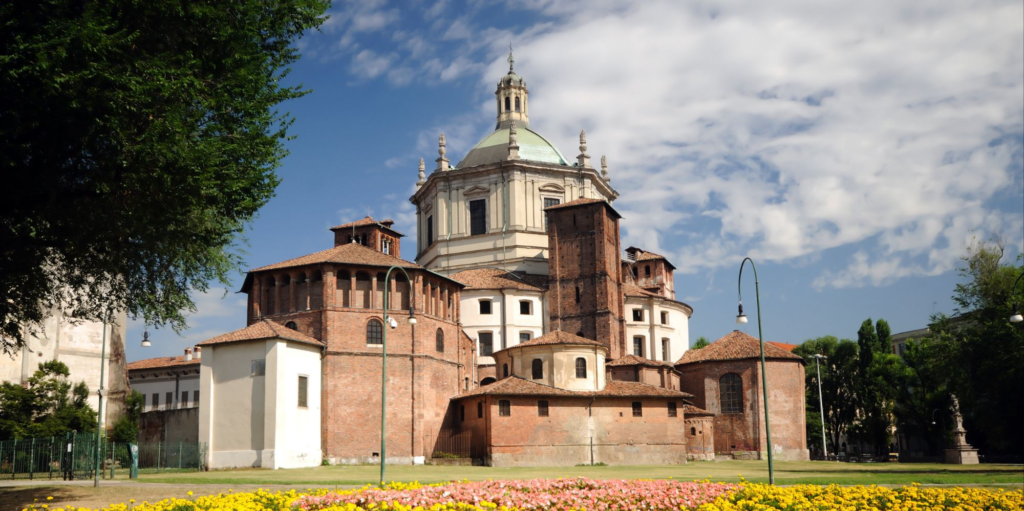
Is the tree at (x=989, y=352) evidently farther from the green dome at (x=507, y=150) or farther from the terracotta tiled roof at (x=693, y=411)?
the green dome at (x=507, y=150)

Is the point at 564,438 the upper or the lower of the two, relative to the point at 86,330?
lower

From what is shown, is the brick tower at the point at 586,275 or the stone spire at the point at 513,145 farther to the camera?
the stone spire at the point at 513,145

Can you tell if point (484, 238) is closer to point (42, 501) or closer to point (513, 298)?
point (513, 298)

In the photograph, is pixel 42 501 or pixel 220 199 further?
pixel 42 501

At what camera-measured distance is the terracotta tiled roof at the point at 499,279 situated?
5834cm

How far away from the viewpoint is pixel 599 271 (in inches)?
2250

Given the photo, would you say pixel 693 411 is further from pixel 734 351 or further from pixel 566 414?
pixel 566 414

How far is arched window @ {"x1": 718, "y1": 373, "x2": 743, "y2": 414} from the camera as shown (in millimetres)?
56719

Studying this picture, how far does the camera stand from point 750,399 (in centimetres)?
5619

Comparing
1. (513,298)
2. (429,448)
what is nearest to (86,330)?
(429,448)

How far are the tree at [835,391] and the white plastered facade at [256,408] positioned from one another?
1875 inches

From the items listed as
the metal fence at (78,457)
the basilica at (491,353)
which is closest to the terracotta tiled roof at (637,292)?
the basilica at (491,353)

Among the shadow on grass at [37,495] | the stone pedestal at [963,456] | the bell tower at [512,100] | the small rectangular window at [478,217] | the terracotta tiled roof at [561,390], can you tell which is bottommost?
the stone pedestal at [963,456]

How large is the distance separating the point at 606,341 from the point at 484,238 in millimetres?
13991
